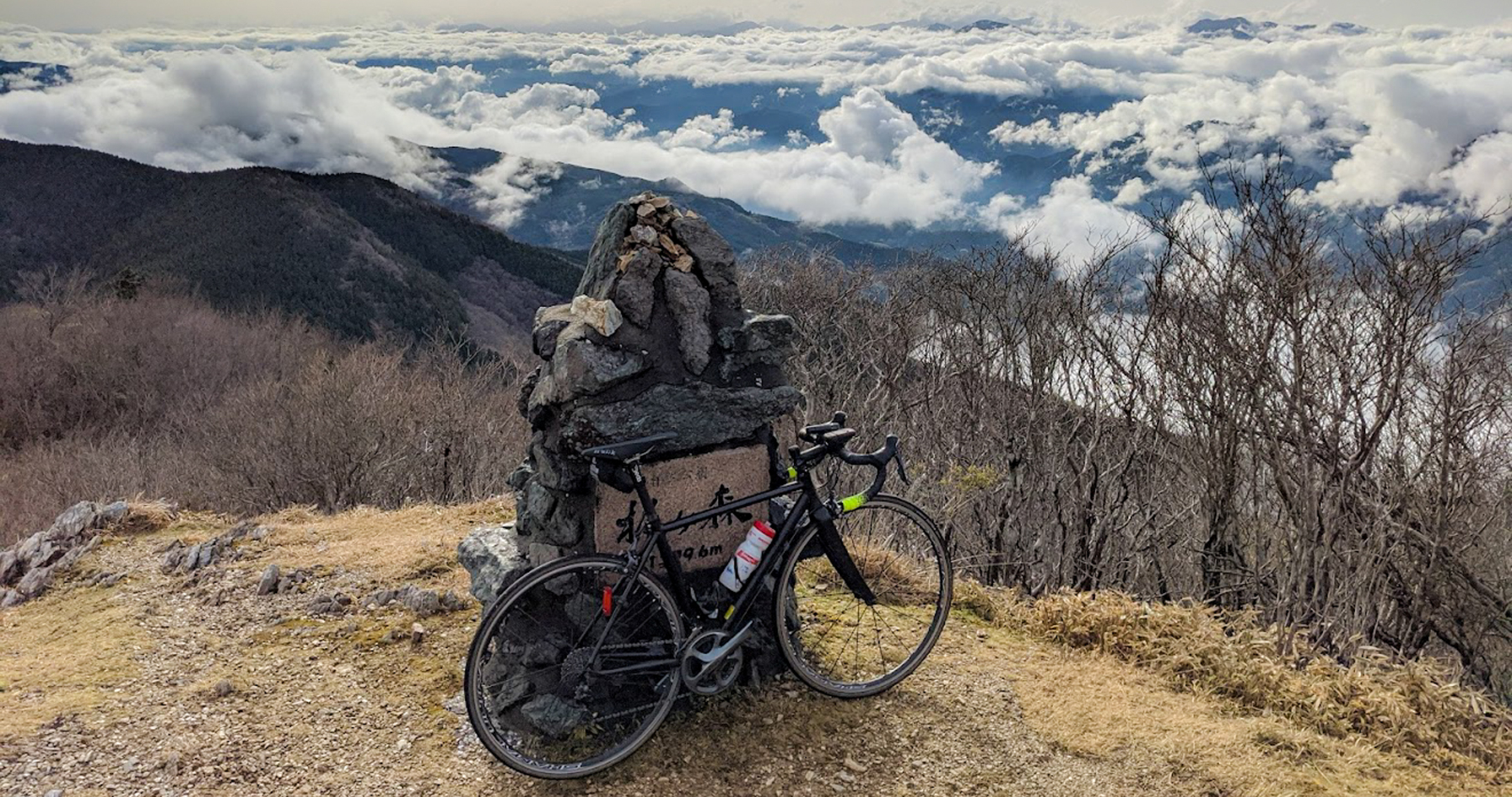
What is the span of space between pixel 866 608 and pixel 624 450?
228 centimetres

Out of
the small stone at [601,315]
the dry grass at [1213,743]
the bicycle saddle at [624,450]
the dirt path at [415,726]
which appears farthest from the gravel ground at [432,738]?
the small stone at [601,315]

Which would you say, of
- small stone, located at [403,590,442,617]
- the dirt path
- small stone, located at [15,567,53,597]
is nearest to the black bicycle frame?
the dirt path

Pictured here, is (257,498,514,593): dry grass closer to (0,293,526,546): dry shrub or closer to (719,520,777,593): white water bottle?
(719,520,777,593): white water bottle

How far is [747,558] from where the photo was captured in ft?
14.8

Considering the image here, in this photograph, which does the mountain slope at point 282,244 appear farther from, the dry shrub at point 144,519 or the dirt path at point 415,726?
the dirt path at point 415,726

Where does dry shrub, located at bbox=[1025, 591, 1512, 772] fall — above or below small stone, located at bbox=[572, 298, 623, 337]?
below

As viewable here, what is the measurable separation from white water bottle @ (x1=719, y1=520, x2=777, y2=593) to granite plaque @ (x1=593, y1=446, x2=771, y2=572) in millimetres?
248

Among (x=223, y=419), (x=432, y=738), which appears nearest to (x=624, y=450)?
(x=432, y=738)

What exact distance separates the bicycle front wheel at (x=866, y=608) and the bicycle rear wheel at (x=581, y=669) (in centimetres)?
68

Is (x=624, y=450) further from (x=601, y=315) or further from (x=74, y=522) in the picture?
(x=74, y=522)

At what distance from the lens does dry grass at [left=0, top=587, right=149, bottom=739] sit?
5.03m

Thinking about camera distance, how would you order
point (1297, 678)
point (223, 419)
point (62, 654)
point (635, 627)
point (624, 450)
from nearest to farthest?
point (624, 450) → point (635, 627) → point (1297, 678) → point (62, 654) → point (223, 419)

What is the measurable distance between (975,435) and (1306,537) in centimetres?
1118

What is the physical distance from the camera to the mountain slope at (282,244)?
66.8m
